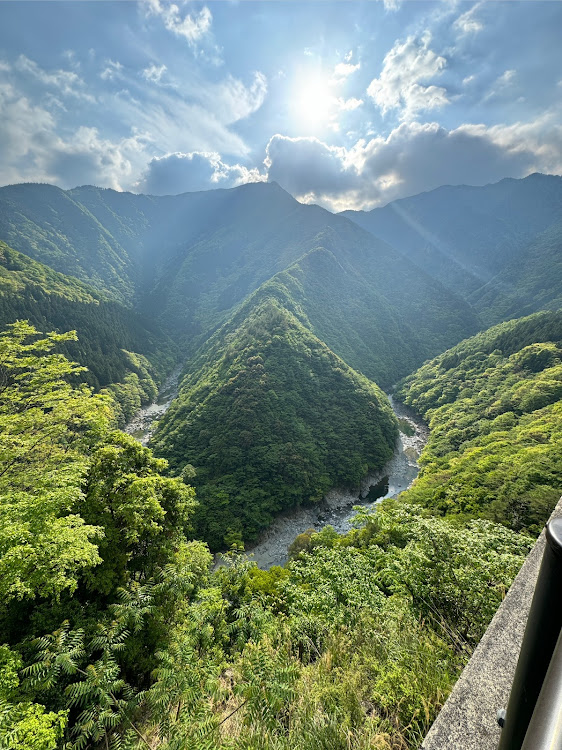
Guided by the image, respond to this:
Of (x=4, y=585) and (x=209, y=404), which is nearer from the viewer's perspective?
(x=4, y=585)

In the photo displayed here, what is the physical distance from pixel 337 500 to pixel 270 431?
44.9 feet

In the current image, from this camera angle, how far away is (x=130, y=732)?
4.87 m

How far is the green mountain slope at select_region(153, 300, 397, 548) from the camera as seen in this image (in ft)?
127

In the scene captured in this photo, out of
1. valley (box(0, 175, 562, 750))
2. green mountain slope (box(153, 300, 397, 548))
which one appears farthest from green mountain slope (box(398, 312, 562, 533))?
green mountain slope (box(153, 300, 397, 548))

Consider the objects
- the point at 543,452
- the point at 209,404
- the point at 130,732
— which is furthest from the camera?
the point at 209,404

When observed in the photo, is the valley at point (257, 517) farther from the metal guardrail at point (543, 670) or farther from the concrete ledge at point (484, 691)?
the metal guardrail at point (543, 670)

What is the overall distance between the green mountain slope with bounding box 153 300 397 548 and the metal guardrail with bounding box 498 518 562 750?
3387 cm

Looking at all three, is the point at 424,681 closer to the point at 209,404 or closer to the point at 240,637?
the point at 240,637

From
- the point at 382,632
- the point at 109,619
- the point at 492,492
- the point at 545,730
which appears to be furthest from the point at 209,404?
the point at 545,730

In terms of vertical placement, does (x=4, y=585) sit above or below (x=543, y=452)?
above

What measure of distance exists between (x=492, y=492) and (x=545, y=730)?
31354 millimetres

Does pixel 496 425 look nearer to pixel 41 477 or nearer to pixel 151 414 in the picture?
pixel 41 477

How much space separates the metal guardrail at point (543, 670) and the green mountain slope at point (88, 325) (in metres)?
73.5

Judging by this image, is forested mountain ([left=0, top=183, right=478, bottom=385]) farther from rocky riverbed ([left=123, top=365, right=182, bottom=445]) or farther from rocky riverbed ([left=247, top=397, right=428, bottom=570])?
rocky riverbed ([left=247, top=397, right=428, bottom=570])
